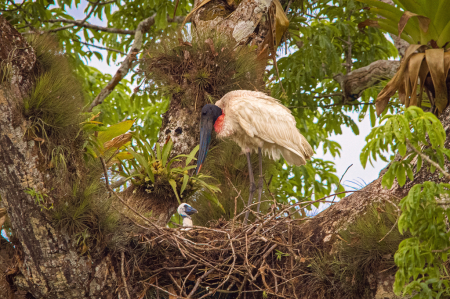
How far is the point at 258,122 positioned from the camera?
4.22 m

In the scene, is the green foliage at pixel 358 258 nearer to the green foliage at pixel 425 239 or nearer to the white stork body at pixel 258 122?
the green foliage at pixel 425 239

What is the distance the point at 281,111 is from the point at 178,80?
1.01 meters

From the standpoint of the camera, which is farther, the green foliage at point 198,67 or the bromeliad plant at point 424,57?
the green foliage at point 198,67

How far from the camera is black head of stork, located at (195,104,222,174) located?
13.7 feet

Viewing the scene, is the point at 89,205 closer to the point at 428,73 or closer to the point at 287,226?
the point at 287,226

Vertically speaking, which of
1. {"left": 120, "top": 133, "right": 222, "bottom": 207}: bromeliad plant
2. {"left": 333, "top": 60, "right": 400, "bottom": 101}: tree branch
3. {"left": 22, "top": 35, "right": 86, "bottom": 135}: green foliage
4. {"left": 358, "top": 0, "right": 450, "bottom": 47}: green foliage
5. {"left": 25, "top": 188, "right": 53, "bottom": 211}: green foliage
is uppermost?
{"left": 333, "top": 60, "right": 400, "bottom": 101}: tree branch

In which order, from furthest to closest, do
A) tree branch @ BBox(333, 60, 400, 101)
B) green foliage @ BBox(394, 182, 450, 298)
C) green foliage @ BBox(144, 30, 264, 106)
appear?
tree branch @ BBox(333, 60, 400, 101) → green foliage @ BBox(144, 30, 264, 106) → green foliage @ BBox(394, 182, 450, 298)

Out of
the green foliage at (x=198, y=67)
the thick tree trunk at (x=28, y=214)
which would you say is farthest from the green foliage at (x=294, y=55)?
the thick tree trunk at (x=28, y=214)

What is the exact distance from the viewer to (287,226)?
3674mm

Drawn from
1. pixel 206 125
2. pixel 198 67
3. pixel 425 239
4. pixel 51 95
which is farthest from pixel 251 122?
pixel 425 239

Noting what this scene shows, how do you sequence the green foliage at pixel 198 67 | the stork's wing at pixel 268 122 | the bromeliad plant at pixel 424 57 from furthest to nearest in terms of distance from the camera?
1. the green foliage at pixel 198 67
2. the stork's wing at pixel 268 122
3. the bromeliad plant at pixel 424 57

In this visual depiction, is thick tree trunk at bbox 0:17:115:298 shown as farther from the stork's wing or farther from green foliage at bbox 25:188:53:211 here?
the stork's wing

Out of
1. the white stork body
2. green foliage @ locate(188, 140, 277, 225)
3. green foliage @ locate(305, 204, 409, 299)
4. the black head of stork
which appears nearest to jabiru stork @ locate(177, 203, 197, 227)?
the black head of stork

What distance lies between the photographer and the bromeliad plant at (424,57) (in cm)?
348
